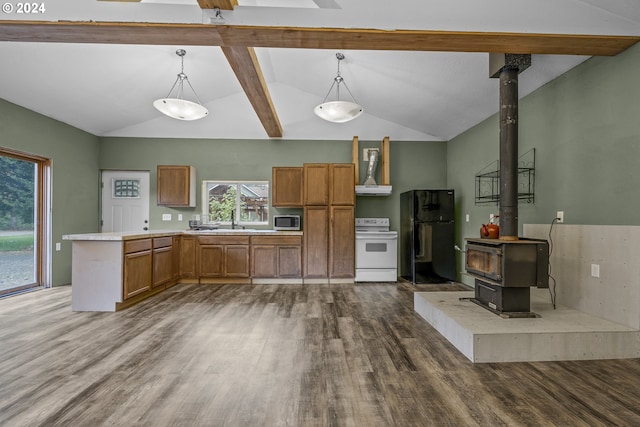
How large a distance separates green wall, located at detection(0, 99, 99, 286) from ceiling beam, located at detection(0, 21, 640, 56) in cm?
228

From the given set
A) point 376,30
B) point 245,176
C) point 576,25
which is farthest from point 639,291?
point 245,176

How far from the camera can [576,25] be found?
8.47 feet

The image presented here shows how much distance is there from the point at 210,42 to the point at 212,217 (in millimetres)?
3818

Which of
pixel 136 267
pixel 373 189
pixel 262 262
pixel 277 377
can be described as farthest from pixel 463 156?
→ pixel 136 267

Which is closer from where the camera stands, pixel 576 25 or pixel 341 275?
pixel 576 25

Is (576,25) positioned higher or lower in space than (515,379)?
higher

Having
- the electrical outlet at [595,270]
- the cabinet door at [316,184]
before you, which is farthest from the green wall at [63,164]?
the electrical outlet at [595,270]

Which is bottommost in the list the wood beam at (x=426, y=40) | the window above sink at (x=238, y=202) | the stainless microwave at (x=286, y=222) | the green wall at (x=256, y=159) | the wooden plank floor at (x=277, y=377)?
the wooden plank floor at (x=277, y=377)

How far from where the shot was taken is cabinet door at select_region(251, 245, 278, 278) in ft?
17.7

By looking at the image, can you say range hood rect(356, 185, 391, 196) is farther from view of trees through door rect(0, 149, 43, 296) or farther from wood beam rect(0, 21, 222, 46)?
view of trees through door rect(0, 149, 43, 296)

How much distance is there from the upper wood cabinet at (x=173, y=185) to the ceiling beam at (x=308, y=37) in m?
3.10

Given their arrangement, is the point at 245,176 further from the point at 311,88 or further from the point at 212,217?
the point at 311,88

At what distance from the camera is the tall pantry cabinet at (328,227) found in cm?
546

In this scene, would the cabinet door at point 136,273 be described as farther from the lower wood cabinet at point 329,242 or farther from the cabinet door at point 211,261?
the lower wood cabinet at point 329,242
